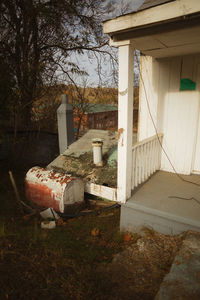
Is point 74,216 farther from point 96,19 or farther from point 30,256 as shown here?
point 96,19

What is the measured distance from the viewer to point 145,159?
12.5 ft

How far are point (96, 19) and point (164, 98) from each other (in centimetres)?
691

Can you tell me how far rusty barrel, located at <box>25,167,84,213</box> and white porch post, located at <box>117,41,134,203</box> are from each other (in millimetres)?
1052

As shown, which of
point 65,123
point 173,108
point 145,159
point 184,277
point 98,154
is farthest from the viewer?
point 65,123

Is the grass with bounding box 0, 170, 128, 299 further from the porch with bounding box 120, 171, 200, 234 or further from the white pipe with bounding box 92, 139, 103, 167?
the white pipe with bounding box 92, 139, 103, 167

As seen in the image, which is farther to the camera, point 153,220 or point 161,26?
point 153,220

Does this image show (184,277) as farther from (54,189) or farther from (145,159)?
(54,189)

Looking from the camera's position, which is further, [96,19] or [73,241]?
[96,19]

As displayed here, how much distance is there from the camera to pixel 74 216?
149 inches

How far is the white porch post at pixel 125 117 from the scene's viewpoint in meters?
2.77

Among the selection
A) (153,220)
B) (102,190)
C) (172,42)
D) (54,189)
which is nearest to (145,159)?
(102,190)

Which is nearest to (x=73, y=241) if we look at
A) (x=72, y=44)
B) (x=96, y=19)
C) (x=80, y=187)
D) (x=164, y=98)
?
(x=80, y=187)

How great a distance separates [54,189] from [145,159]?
1896 millimetres

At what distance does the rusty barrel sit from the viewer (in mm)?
3816
